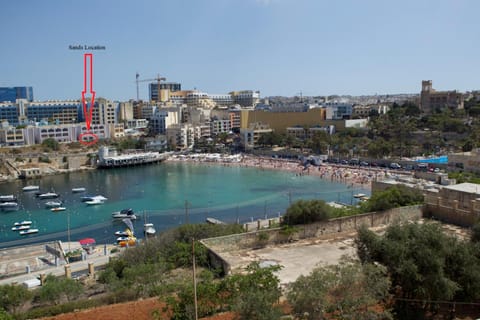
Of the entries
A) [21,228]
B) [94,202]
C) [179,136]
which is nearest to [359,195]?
[94,202]

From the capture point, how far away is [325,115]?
4988 centimetres

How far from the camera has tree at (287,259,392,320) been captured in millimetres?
5102

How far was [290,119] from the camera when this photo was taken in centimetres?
5050

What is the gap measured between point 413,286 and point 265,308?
242 centimetres

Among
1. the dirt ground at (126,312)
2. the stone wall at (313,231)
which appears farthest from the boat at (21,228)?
the dirt ground at (126,312)

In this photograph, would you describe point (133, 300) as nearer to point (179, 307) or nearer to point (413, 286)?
point (179, 307)

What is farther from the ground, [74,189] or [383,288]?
[383,288]

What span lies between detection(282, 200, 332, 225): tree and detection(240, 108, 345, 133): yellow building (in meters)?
35.6

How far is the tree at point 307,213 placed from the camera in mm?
11273

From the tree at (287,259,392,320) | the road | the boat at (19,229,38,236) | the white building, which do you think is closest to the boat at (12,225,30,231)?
the boat at (19,229,38,236)

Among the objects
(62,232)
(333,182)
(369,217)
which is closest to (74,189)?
(62,232)

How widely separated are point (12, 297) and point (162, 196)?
16.9 meters

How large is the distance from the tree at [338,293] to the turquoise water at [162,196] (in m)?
13.5

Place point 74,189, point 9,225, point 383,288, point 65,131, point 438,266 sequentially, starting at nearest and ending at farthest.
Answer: point 383,288 < point 438,266 < point 9,225 < point 74,189 < point 65,131
